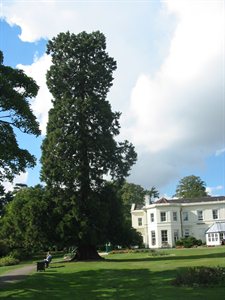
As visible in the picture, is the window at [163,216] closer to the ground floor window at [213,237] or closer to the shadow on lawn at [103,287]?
the ground floor window at [213,237]

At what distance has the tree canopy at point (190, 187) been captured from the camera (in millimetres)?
118488

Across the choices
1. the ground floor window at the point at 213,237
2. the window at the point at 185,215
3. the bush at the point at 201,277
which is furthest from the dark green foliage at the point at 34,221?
the window at the point at 185,215

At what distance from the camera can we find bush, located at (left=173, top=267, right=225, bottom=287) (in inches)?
728

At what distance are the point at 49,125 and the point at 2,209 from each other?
39590mm

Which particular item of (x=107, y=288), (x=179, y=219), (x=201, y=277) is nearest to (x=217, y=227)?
(x=179, y=219)

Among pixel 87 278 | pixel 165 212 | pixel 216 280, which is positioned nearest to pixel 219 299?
pixel 216 280

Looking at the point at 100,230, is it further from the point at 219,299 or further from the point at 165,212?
the point at 165,212

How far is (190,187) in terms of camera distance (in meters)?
120

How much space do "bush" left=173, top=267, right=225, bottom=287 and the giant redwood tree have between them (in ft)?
67.0

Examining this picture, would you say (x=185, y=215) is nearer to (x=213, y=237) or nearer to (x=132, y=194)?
(x=213, y=237)

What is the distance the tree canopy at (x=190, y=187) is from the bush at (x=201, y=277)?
99.4 meters

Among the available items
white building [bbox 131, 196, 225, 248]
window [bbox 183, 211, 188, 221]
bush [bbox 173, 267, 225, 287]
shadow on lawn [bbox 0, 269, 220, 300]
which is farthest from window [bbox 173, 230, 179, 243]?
bush [bbox 173, 267, 225, 287]

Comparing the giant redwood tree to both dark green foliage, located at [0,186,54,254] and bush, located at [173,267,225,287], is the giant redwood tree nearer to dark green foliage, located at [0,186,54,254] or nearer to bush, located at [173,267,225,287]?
dark green foliage, located at [0,186,54,254]

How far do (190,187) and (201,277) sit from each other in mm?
102908
